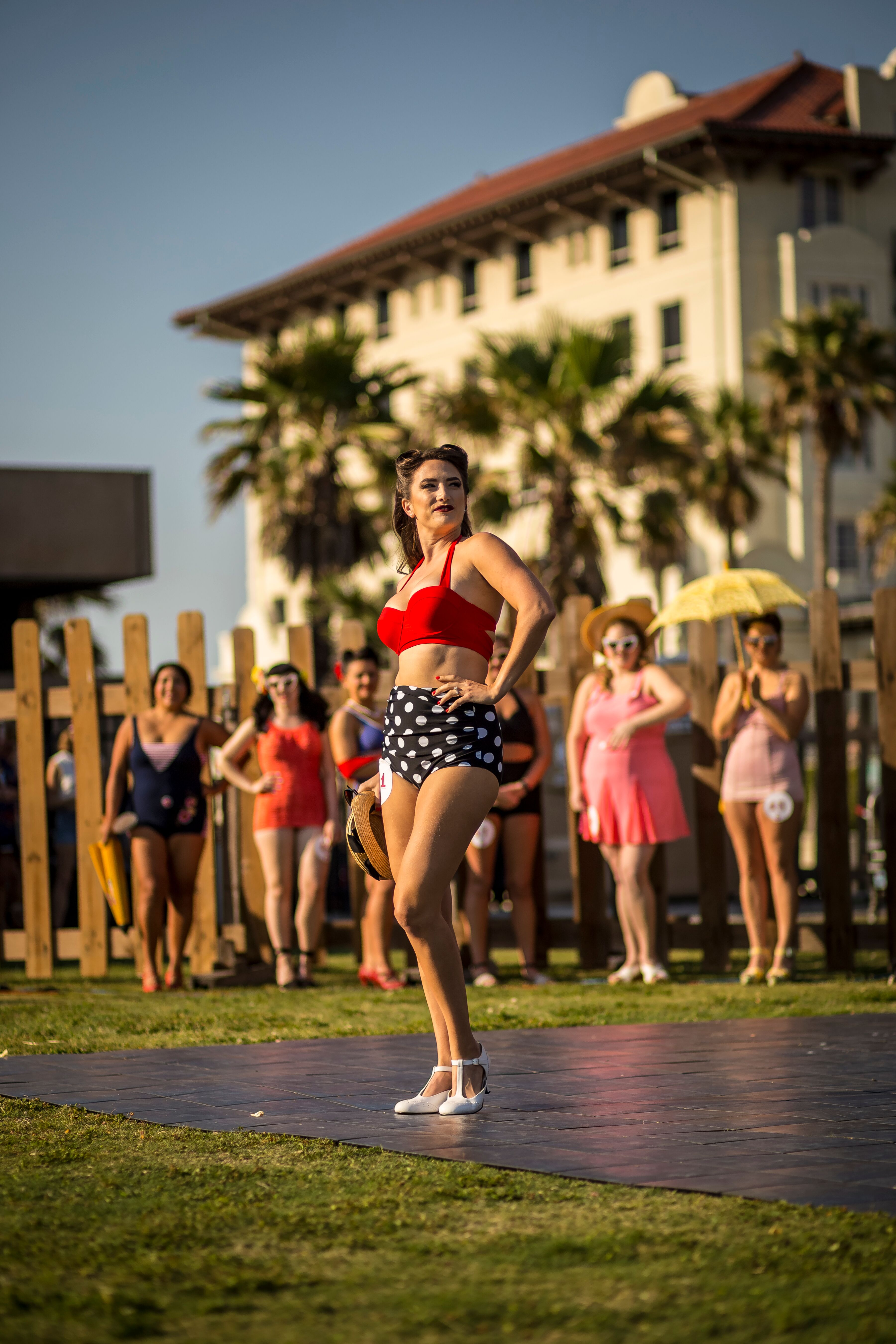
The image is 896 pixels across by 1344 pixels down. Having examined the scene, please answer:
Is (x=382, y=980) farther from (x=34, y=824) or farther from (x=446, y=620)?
(x=446, y=620)

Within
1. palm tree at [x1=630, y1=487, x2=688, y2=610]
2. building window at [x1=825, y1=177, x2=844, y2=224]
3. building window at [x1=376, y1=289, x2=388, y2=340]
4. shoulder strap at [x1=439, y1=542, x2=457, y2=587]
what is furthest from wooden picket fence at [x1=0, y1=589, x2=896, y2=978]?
building window at [x1=376, y1=289, x2=388, y2=340]

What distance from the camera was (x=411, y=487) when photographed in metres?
5.37

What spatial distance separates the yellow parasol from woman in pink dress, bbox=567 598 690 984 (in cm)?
21

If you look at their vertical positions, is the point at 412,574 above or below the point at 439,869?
above

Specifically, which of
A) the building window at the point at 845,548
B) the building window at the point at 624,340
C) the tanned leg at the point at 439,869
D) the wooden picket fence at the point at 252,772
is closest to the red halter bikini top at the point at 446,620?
the tanned leg at the point at 439,869

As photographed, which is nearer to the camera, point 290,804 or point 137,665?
point 290,804

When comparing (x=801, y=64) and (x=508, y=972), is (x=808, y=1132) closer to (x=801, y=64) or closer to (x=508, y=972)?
(x=508, y=972)

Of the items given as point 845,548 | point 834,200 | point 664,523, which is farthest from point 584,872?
point 834,200

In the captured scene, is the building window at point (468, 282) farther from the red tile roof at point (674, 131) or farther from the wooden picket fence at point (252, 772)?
the wooden picket fence at point (252, 772)

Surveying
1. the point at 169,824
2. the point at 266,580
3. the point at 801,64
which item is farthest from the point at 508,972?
the point at 266,580

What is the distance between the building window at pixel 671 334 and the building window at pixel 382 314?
37.3ft

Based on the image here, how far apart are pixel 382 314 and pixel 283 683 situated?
157ft

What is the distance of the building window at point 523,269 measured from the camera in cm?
5175

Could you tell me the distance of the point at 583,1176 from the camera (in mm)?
4008
